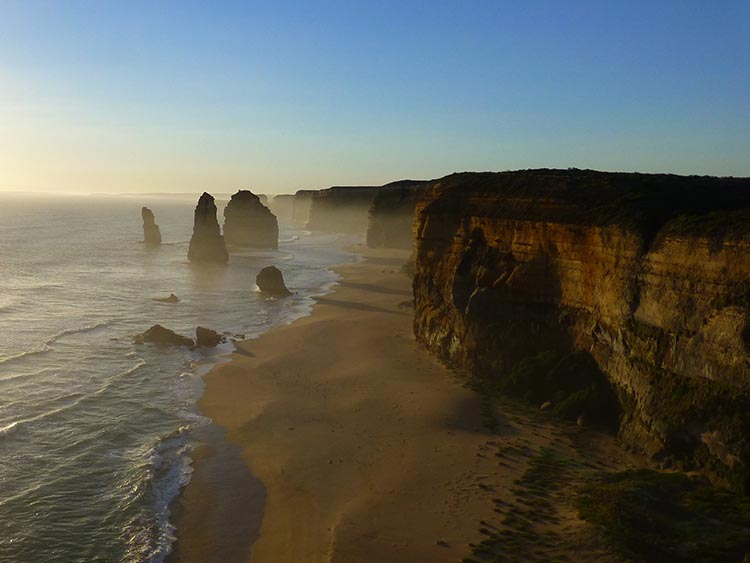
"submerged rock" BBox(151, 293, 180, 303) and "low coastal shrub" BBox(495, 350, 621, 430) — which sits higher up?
"low coastal shrub" BBox(495, 350, 621, 430)

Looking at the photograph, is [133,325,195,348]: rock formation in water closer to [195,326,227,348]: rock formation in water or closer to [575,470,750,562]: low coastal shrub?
[195,326,227,348]: rock formation in water

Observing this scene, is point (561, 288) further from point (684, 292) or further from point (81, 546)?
point (81, 546)

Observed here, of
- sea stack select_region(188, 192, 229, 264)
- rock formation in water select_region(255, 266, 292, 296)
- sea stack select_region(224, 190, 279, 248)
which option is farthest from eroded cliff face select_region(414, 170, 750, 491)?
sea stack select_region(224, 190, 279, 248)

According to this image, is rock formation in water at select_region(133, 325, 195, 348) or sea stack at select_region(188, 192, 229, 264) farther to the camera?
sea stack at select_region(188, 192, 229, 264)

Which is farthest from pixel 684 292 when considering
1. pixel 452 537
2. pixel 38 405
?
pixel 38 405

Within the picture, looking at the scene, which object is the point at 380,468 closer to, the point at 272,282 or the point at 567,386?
the point at 567,386

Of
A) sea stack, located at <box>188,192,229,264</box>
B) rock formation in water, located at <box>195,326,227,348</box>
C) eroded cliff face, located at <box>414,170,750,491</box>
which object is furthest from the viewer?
sea stack, located at <box>188,192,229,264</box>
